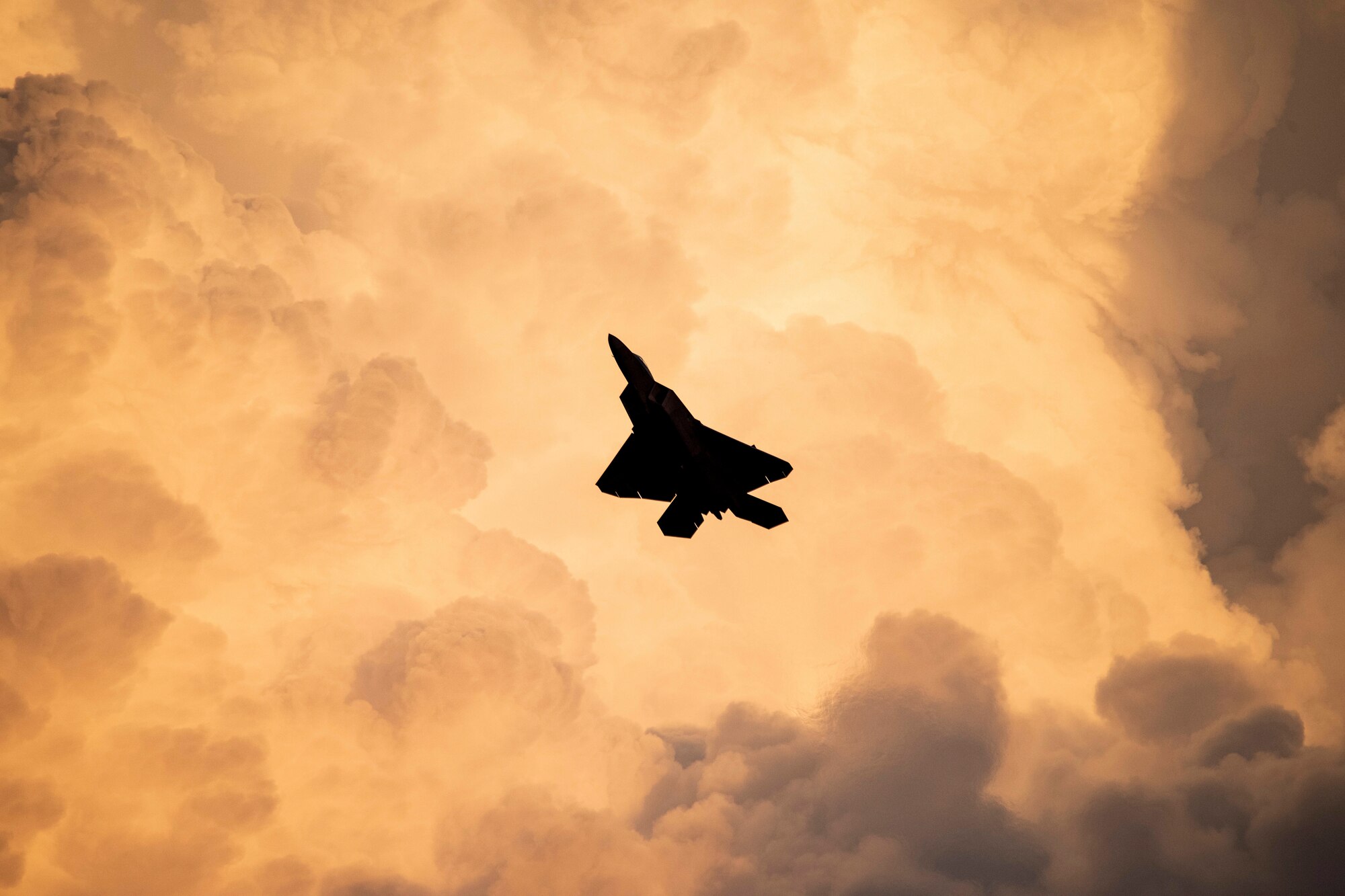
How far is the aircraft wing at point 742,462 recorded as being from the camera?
7344 cm

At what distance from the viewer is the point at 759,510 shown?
242 ft

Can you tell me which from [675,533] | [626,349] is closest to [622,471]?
[675,533]

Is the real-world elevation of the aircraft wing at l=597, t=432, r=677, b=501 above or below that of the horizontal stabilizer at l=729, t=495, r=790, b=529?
above

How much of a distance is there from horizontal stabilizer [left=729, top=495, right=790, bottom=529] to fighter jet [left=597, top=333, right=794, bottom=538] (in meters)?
0.05

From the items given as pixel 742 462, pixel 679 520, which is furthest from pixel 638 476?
pixel 742 462

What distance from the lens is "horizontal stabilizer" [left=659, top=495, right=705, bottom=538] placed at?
7581cm

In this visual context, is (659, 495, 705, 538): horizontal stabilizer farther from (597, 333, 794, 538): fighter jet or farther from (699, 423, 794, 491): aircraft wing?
(699, 423, 794, 491): aircraft wing

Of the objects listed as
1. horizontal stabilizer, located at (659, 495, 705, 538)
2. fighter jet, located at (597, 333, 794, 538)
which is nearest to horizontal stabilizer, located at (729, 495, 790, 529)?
fighter jet, located at (597, 333, 794, 538)

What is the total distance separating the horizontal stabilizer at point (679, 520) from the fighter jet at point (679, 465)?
0.05 meters

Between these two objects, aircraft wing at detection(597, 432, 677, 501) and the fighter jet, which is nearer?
the fighter jet

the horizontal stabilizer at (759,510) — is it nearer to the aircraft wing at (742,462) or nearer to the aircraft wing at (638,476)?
the aircraft wing at (742,462)

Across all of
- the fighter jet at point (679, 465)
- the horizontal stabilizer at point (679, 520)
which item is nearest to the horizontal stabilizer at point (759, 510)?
the fighter jet at point (679, 465)

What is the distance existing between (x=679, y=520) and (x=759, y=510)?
6.69m

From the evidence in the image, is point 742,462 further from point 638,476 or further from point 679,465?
point 638,476
